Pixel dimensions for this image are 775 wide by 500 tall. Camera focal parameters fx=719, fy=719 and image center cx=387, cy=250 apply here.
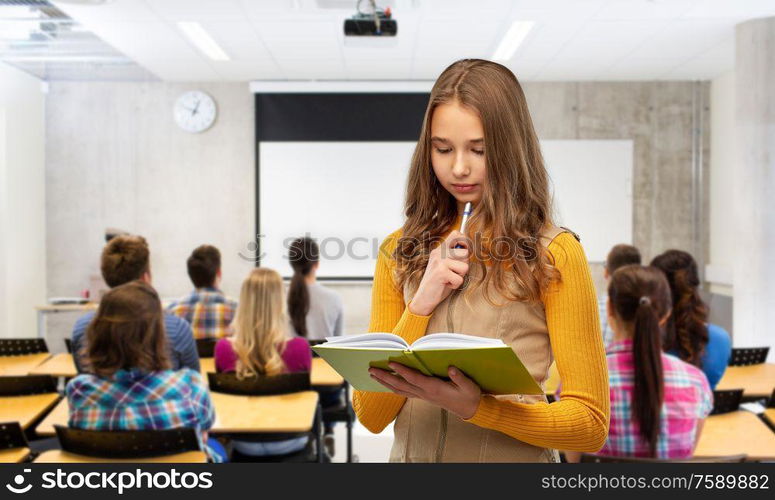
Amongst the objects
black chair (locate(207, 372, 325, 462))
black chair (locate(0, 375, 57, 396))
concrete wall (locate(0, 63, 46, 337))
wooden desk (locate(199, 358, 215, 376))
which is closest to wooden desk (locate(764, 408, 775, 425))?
black chair (locate(207, 372, 325, 462))

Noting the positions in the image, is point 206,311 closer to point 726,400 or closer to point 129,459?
point 129,459

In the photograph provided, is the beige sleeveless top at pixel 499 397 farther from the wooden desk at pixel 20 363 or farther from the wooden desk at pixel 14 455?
the wooden desk at pixel 20 363

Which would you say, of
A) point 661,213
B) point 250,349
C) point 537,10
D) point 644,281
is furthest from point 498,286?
point 661,213

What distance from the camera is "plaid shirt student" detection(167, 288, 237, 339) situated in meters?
4.44

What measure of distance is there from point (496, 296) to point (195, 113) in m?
7.68

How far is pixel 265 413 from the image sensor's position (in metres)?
3.01

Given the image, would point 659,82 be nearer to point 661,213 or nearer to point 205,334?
point 661,213

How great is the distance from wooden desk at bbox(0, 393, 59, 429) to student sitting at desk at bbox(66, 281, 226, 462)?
616 mm

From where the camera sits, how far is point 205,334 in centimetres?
450

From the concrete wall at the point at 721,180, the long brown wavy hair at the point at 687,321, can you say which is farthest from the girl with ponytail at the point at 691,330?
the concrete wall at the point at 721,180

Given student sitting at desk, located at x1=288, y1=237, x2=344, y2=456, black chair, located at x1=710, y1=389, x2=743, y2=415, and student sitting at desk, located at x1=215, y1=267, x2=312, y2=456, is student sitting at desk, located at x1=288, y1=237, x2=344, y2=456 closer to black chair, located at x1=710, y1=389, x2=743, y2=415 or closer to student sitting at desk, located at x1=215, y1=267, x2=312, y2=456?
student sitting at desk, located at x1=215, y1=267, x2=312, y2=456

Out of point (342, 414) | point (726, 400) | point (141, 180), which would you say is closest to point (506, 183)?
point (726, 400)

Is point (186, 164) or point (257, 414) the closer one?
point (257, 414)

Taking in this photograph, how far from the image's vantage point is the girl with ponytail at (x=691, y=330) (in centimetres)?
329
